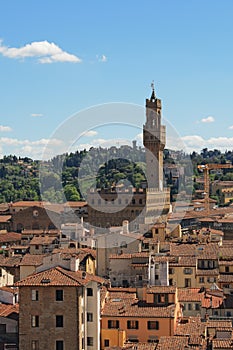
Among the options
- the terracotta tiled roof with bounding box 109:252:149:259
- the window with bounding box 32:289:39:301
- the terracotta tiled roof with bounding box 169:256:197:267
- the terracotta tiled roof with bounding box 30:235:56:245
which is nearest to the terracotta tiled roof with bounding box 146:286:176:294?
the window with bounding box 32:289:39:301

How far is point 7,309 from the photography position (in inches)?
1079

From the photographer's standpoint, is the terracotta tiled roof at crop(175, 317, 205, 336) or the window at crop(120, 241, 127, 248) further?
the window at crop(120, 241, 127, 248)

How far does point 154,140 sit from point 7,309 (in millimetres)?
44315

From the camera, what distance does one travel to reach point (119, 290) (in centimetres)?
3108

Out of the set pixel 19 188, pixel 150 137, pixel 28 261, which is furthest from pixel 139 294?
pixel 19 188

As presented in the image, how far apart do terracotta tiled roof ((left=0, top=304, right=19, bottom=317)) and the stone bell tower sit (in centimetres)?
4162

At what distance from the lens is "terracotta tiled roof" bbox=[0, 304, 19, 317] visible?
26.8 metres

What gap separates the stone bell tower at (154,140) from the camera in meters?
69.6

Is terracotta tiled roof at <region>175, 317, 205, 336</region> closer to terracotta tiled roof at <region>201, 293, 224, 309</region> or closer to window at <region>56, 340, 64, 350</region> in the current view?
terracotta tiled roof at <region>201, 293, 224, 309</region>

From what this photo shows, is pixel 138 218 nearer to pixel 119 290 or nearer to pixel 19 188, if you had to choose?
pixel 119 290

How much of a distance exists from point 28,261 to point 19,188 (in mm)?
82861

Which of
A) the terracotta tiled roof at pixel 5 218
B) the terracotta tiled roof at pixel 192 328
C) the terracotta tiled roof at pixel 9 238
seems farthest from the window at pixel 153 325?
the terracotta tiled roof at pixel 5 218

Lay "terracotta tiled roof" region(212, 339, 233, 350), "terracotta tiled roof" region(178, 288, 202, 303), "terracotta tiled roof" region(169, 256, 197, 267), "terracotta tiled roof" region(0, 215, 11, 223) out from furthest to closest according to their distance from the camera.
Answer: "terracotta tiled roof" region(0, 215, 11, 223) < "terracotta tiled roof" region(169, 256, 197, 267) < "terracotta tiled roof" region(178, 288, 202, 303) < "terracotta tiled roof" region(212, 339, 233, 350)

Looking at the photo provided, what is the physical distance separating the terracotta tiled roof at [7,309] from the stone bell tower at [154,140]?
137 ft
